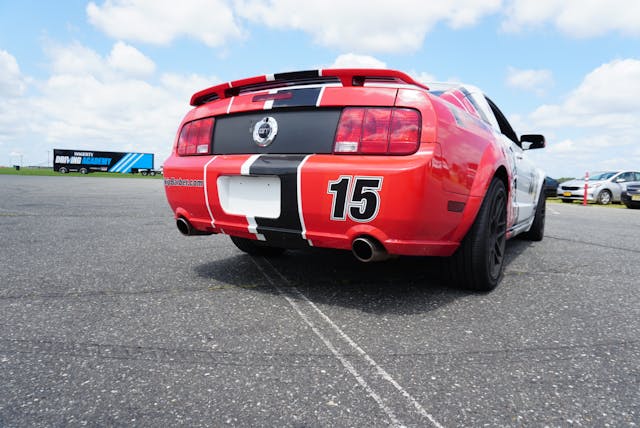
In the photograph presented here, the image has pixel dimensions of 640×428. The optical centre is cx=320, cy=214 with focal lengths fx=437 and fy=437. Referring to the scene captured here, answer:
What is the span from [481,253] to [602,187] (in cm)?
1626

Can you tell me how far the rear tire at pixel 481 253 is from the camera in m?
2.53

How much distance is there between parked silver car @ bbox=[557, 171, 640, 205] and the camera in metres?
15.8

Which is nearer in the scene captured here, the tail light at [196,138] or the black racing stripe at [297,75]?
the black racing stripe at [297,75]

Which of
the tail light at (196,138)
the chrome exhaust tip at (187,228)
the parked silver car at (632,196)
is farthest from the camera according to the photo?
the parked silver car at (632,196)

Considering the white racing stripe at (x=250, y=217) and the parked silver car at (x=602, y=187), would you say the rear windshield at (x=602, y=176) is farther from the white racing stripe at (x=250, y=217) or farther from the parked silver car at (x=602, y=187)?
the white racing stripe at (x=250, y=217)

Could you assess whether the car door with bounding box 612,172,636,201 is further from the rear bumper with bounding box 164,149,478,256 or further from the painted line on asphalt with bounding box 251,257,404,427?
the painted line on asphalt with bounding box 251,257,404,427

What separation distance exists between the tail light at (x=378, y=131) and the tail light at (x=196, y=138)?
0.94 m


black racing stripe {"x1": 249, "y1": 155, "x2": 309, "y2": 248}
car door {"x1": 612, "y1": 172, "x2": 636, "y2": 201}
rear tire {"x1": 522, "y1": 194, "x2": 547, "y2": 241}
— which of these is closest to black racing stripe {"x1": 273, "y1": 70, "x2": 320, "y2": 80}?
black racing stripe {"x1": 249, "y1": 155, "x2": 309, "y2": 248}

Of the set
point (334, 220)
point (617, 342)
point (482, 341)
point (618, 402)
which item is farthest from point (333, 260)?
point (618, 402)

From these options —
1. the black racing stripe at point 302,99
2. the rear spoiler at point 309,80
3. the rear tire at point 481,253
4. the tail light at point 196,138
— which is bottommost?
the rear tire at point 481,253

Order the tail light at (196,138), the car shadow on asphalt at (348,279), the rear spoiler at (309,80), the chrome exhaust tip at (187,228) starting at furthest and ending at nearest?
the chrome exhaust tip at (187,228)
the tail light at (196,138)
the car shadow on asphalt at (348,279)
the rear spoiler at (309,80)

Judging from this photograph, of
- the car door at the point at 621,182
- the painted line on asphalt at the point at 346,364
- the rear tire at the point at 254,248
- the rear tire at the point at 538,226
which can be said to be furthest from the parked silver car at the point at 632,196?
the painted line on asphalt at the point at 346,364

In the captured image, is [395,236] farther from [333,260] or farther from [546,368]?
[333,260]

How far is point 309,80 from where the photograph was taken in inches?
93.4
